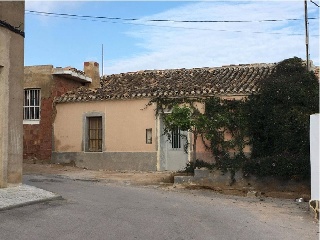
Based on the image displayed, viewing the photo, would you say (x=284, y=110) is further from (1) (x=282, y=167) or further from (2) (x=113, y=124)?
(2) (x=113, y=124)

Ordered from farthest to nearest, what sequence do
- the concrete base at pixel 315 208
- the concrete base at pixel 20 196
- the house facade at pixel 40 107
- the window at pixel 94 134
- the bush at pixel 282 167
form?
the house facade at pixel 40 107
the window at pixel 94 134
the bush at pixel 282 167
the concrete base at pixel 315 208
the concrete base at pixel 20 196

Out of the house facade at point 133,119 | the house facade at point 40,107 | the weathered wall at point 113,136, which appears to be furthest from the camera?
the house facade at point 40,107

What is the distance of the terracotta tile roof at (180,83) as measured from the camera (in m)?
17.3

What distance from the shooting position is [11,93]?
10.1m

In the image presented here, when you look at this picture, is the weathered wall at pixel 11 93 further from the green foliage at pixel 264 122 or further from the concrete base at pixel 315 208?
the concrete base at pixel 315 208

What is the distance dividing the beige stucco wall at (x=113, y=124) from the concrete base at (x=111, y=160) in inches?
7.8

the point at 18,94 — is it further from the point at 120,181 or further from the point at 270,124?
the point at 270,124

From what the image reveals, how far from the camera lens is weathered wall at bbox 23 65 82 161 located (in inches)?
782

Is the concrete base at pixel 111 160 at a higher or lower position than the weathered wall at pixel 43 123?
lower

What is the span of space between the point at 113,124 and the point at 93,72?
4459 mm

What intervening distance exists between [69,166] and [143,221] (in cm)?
1253

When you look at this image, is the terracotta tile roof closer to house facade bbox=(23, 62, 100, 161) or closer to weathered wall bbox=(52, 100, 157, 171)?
weathered wall bbox=(52, 100, 157, 171)

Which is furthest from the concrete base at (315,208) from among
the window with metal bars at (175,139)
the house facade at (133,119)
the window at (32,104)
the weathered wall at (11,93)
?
the window at (32,104)

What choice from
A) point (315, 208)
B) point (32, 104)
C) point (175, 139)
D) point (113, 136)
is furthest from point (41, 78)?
point (315, 208)
